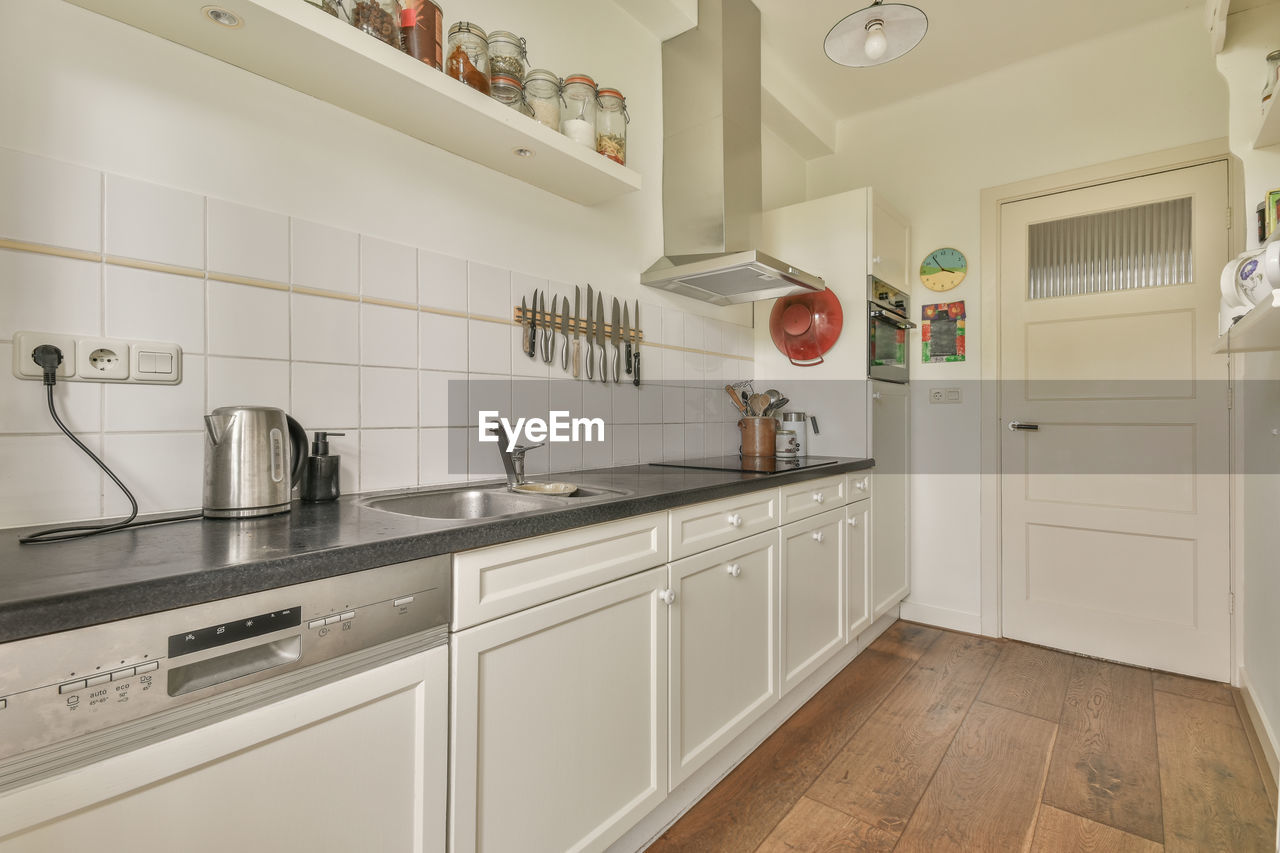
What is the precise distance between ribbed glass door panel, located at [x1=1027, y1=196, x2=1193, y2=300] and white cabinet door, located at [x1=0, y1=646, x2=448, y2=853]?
Result: 3.06 metres

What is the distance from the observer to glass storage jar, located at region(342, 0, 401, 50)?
48.5 inches

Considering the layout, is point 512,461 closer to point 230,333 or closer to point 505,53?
point 230,333

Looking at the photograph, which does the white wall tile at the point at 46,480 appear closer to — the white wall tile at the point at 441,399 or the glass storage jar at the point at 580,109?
the white wall tile at the point at 441,399

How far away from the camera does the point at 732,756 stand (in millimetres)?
1758

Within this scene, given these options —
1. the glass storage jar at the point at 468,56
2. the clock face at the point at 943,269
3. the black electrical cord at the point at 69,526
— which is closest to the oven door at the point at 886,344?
the clock face at the point at 943,269

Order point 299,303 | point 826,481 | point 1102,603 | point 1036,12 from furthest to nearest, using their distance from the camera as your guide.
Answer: point 1102,603 < point 1036,12 < point 826,481 < point 299,303

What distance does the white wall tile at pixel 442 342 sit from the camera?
1.57 m

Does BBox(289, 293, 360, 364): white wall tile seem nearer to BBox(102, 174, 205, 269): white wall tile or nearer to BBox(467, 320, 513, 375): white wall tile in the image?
BBox(102, 174, 205, 269): white wall tile

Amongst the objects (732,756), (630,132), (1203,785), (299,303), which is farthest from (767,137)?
(1203,785)

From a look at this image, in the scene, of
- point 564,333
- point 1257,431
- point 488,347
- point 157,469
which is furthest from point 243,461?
point 1257,431

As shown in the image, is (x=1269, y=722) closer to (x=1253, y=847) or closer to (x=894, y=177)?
(x=1253, y=847)

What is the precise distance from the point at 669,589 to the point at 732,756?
2.32ft

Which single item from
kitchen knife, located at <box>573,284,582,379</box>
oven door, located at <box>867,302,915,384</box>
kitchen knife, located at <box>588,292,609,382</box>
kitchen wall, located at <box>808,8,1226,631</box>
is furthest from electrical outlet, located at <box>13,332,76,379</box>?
kitchen wall, located at <box>808,8,1226,631</box>

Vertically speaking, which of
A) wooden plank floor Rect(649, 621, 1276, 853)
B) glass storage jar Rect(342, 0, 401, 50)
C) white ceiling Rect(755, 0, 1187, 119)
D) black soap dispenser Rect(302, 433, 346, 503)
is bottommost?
wooden plank floor Rect(649, 621, 1276, 853)
